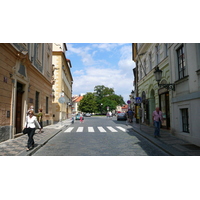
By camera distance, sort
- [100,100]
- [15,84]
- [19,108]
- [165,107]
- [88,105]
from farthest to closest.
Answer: [100,100] < [88,105] < [165,107] < [19,108] < [15,84]

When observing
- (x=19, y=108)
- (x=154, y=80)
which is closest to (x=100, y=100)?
(x=154, y=80)

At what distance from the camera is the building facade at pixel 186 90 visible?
749 centimetres

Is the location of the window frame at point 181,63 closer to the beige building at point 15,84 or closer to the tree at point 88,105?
the beige building at point 15,84

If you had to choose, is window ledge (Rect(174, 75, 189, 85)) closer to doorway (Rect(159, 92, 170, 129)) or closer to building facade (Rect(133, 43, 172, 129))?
building facade (Rect(133, 43, 172, 129))

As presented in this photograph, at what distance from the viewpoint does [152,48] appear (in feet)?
48.9

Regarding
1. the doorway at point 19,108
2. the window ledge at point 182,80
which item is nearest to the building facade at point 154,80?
the window ledge at point 182,80

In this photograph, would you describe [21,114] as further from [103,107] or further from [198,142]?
[103,107]

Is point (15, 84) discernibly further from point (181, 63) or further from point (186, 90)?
point (181, 63)

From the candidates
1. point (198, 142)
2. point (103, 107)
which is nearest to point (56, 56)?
point (198, 142)

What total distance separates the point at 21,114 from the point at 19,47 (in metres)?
4.10

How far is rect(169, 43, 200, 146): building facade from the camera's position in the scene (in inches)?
295

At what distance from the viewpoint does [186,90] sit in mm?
8500

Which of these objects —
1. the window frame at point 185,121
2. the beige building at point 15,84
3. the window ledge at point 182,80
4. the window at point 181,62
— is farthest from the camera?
the window at point 181,62

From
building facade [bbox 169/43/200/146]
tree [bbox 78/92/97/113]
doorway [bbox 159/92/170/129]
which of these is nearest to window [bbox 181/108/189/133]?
building facade [bbox 169/43/200/146]
